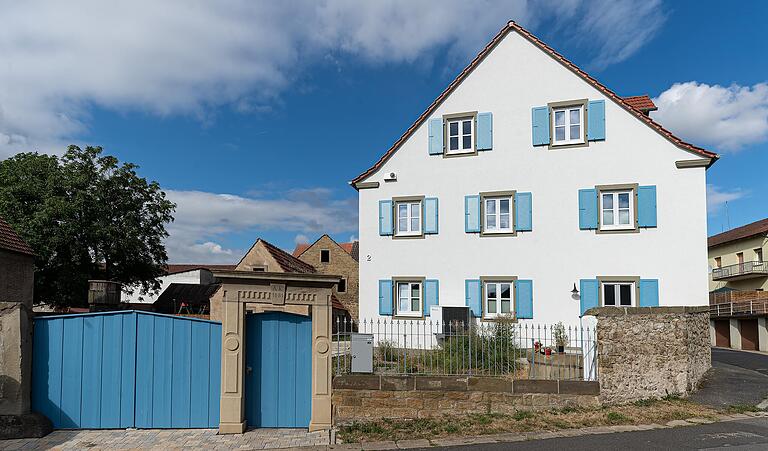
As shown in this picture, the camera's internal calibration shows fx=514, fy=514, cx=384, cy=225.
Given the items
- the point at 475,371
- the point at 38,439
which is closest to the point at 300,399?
the point at 475,371

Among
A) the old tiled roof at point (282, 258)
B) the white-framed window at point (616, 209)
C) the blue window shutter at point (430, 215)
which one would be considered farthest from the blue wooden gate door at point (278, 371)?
the old tiled roof at point (282, 258)

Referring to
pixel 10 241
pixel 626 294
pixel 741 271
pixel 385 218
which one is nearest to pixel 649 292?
pixel 626 294

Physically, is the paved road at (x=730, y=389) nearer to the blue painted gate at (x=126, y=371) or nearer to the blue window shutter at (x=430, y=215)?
the blue window shutter at (x=430, y=215)

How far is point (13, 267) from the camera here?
1822 centimetres

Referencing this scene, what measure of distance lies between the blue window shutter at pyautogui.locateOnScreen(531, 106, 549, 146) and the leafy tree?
23.1m

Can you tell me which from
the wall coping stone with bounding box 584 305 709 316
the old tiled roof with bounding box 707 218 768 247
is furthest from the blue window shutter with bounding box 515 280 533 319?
the old tiled roof with bounding box 707 218 768 247

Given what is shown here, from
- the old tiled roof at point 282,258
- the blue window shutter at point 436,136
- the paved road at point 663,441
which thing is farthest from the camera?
the old tiled roof at point 282,258

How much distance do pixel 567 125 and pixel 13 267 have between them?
19884mm

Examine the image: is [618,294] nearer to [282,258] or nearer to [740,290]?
[282,258]

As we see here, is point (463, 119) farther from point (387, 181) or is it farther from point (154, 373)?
point (154, 373)

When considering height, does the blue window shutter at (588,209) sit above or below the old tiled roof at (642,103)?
below

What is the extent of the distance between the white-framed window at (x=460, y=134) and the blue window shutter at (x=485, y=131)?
26cm

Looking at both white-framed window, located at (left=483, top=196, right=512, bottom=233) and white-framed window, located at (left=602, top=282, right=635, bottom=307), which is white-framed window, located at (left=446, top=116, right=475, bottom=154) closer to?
white-framed window, located at (left=483, top=196, right=512, bottom=233)

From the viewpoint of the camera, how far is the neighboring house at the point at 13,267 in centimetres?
1741
